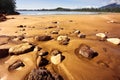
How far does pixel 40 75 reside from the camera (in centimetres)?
473

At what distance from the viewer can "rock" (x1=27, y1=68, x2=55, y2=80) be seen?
471 cm

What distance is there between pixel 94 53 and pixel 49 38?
1.66 m

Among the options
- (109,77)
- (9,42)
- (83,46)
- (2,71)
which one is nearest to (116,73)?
(109,77)

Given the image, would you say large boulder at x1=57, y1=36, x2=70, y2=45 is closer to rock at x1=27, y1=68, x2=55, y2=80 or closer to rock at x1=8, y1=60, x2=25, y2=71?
rock at x1=8, y1=60, x2=25, y2=71

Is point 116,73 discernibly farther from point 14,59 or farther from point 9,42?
point 9,42

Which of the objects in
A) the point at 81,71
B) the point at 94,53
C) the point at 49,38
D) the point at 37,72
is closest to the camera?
the point at 37,72

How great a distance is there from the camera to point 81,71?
512cm

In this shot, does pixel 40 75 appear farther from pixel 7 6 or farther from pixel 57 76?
pixel 7 6

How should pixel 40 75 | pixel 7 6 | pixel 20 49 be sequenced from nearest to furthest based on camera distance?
pixel 40 75, pixel 20 49, pixel 7 6

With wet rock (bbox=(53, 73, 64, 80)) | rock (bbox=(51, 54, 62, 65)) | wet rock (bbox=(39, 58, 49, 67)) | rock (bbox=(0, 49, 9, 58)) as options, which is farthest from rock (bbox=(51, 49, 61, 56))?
rock (bbox=(0, 49, 9, 58))

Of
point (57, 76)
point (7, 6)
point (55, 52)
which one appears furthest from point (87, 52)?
point (7, 6)

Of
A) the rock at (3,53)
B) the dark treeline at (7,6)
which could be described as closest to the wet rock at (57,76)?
the rock at (3,53)

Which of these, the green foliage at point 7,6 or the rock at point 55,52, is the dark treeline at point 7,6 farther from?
the rock at point 55,52

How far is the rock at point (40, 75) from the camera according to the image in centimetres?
471
